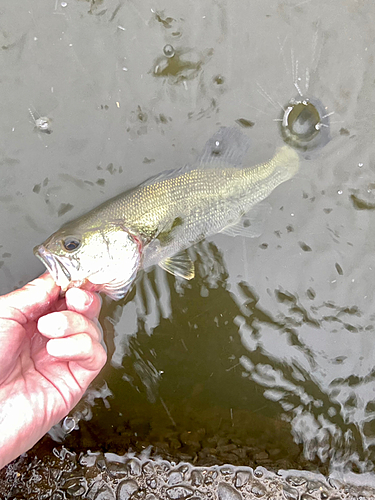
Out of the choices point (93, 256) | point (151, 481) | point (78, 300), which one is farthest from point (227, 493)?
point (93, 256)

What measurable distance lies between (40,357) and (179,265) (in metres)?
1.34

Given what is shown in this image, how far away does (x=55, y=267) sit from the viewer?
2.58 meters

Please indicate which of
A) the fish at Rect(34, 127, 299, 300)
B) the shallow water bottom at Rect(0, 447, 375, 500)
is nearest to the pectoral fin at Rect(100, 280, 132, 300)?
the fish at Rect(34, 127, 299, 300)

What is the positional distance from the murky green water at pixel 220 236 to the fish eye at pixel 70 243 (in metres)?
0.69

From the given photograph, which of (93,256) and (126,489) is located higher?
(93,256)

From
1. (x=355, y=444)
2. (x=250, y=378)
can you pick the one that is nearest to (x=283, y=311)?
(x=250, y=378)

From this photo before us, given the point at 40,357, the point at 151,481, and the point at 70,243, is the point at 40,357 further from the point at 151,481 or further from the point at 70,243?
the point at 151,481

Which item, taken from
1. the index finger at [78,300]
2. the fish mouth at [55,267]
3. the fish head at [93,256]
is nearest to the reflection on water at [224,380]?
the fish head at [93,256]

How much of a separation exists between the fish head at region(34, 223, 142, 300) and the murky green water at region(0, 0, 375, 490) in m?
0.54

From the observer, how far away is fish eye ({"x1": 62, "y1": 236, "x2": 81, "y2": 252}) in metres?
2.62

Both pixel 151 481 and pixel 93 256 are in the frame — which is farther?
pixel 151 481

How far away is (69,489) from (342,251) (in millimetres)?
3289

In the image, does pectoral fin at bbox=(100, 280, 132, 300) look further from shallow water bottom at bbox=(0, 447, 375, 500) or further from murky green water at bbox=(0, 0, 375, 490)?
shallow water bottom at bbox=(0, 447, 375, 500)

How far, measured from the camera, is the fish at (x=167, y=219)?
2.66 meters
